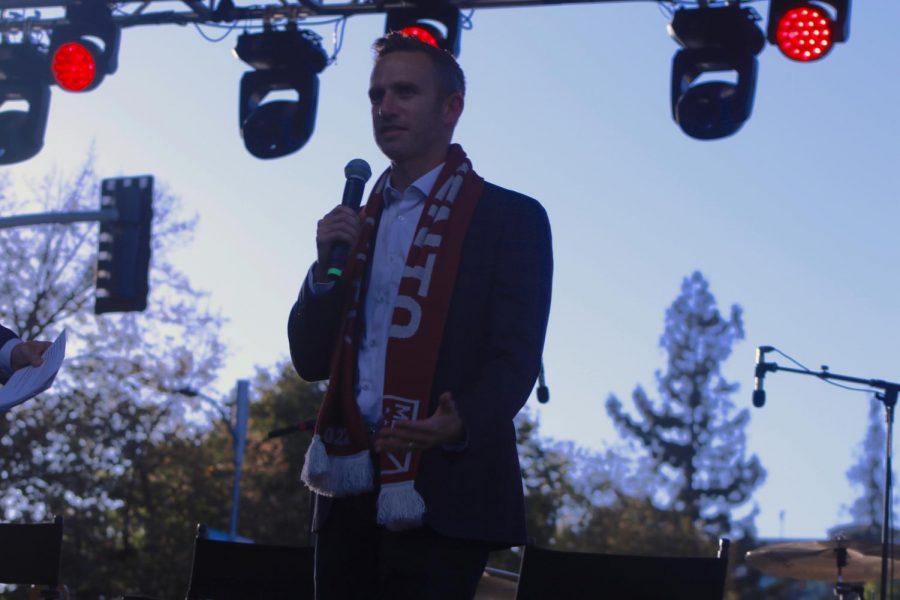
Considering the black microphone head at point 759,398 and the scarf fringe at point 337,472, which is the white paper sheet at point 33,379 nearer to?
the scarf fringe at point 337,472

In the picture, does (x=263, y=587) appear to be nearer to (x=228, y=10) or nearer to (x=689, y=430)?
(x=228, y=10)

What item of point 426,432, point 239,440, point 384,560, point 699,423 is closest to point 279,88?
point 384,560

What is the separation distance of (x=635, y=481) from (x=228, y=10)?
51.6 m

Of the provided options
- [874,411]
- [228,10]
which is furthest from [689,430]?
[228,10]

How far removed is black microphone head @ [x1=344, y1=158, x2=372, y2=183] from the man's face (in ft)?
0.97

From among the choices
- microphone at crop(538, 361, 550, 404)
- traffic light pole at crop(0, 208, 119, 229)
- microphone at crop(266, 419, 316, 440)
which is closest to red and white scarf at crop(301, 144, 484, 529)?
microphone at crop(266, 419, 316, 440)

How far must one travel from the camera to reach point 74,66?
962cm

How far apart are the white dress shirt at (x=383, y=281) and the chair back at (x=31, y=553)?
11.2 feet

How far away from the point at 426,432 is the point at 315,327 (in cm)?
45

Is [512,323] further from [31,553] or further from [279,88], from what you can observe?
[279,88]

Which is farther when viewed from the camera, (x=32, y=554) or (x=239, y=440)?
(x=239, y=440)

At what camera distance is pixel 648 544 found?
54906mm

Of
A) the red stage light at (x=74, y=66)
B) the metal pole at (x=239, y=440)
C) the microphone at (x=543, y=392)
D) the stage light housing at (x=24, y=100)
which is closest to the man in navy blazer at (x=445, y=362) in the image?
the microphone at (x=543, y=392)

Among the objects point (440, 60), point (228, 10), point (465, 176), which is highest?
point (228, 10)
